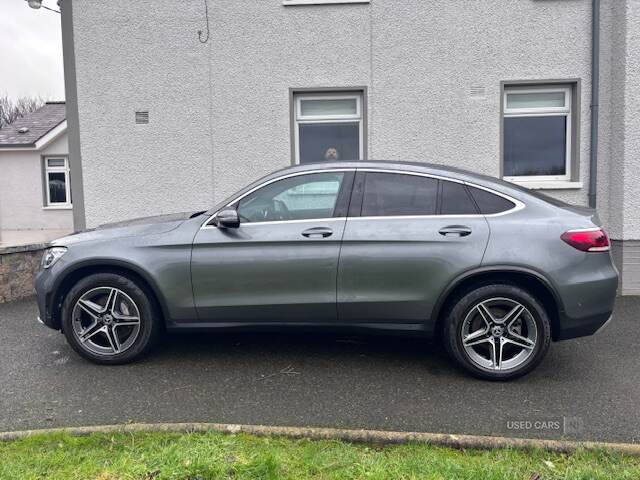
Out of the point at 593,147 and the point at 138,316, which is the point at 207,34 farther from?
the point at 593,147

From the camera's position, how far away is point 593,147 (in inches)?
270

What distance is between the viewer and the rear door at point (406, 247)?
12.3 feet

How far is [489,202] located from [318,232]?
135 cm

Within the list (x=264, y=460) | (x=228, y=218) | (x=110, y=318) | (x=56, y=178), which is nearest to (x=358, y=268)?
(x=228, y=218)

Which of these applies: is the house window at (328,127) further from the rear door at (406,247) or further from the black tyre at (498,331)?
the black tyre at (498,331)

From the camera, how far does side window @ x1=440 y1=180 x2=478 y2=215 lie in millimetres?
3850

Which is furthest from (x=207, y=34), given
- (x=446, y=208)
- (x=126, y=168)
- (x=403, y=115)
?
(x=446, y=208)

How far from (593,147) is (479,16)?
2412mm

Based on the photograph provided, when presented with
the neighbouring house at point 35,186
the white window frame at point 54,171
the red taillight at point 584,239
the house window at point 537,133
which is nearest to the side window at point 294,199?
the red taillight at point 584,239

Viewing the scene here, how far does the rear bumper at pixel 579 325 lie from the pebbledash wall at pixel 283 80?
3558 millimetres

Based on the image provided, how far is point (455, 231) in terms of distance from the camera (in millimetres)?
3771

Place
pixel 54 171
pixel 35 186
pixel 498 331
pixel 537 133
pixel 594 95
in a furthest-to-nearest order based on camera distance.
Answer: pixel 54 171, pixel 35 186, pixel 537 133, pixel 594 95, pixel 498 331

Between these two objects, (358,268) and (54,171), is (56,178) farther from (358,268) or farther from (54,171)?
→ (358,268)

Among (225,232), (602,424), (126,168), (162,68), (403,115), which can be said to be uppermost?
(162,68)
